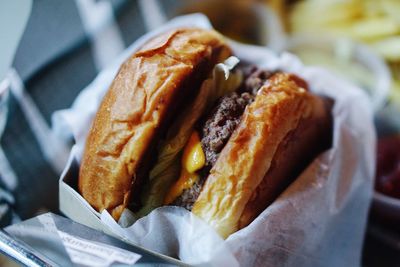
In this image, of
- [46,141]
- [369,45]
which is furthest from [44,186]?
[369,45]

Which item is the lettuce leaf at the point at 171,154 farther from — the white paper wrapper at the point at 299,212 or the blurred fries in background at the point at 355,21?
the blurred fries in background at the point at 355,21

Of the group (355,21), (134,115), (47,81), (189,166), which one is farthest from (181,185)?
(355,21)

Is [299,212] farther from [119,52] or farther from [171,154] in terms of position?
[119,52]

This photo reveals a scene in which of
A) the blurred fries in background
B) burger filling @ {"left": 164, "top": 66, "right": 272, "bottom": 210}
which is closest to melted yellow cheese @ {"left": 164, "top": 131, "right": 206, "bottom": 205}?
burger filling @ {"left": 164, "top": 66, "right": 272, "bottom": 210}

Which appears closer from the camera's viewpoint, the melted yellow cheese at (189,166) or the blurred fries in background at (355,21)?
the melted yellow cheese at (189,166)

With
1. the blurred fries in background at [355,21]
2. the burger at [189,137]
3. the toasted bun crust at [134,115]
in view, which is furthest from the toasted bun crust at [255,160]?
the blurred fries in background at [355,21]
